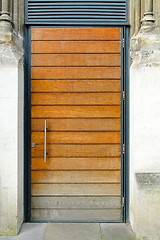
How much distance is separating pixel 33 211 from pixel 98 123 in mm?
1749

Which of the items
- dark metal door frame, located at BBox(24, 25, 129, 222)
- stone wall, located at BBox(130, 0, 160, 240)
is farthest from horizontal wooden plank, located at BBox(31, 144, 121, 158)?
stone wall, located at BBox(130, 0, 160, 240)

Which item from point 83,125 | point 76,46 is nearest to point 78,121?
point 83,125

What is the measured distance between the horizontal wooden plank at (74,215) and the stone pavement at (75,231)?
0.09 m

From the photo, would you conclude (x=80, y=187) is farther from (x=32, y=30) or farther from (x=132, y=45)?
(x=32, y=30)

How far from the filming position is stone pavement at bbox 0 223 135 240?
10.2ft

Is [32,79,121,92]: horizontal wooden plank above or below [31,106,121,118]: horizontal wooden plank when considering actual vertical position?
above

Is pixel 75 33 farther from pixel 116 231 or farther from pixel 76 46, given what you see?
pixel 116 231

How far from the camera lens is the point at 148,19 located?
10.5 ft

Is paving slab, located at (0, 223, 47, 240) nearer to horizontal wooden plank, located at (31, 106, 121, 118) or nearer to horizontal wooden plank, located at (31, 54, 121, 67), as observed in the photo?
horizontal wooden plank, located at (31, 106, 121, 118)

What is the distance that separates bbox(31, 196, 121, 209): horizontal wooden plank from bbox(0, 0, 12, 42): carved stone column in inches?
97.4

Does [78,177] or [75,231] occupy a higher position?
[78,177]

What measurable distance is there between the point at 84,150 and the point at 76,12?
7.16 feet

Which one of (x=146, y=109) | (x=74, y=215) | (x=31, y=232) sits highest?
(x=146, y=109)

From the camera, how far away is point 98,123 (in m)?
3.54
